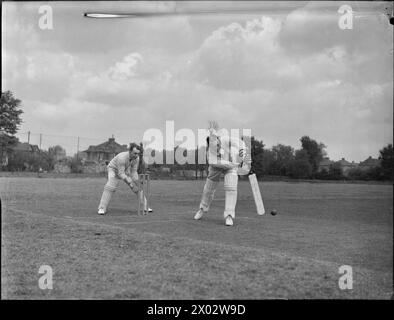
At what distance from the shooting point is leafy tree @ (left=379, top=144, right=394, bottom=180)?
450cm

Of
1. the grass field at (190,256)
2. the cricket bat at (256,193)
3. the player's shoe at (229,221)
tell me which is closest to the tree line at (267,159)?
the grass field at (190,256)

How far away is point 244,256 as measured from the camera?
4.64 meters

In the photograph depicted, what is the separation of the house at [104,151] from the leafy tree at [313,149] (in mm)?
2223

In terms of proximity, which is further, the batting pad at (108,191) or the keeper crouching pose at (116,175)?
the batting pad at (108,191)

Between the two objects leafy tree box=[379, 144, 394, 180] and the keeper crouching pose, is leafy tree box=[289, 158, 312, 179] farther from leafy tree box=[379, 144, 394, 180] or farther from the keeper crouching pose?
the keeper crouching pose

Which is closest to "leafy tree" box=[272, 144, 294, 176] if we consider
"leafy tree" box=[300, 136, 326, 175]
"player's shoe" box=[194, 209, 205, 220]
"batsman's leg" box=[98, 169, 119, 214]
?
"leafy tree" box=[300, 136, 326, 175]

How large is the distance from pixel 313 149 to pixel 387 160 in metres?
1.30

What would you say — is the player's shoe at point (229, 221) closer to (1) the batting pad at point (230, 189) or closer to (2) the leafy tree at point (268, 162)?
(1) the batting pad at point (230, 189)

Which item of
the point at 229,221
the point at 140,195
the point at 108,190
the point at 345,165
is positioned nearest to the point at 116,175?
the point at 108,190

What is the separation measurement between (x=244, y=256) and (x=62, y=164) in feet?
8.69

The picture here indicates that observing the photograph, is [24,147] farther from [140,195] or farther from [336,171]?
[336,171]

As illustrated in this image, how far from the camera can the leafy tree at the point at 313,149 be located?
5730mm

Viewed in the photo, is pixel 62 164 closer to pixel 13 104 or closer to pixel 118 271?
pixel 13 104

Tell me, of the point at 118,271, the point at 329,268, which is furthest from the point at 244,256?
the point at 118,271
